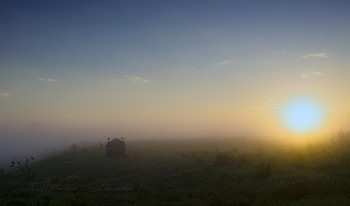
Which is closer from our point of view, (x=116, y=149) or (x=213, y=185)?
(x=213, y=185)

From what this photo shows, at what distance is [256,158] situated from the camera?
627 inches

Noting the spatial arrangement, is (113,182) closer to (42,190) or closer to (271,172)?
(42,190)

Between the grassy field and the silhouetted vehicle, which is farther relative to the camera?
the silhouetted vehicle

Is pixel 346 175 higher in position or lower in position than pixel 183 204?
higher

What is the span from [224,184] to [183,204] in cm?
279

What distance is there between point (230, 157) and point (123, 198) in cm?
886

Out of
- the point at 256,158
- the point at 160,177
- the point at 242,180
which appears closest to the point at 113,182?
the point at 160,177

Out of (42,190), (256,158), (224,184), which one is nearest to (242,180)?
(224,184)

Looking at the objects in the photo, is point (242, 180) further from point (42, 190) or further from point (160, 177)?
point (42, 190)

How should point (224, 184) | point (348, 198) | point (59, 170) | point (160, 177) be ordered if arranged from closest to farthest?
point (348, 198), point (224, 184), point (160, 177), point (59, 170)

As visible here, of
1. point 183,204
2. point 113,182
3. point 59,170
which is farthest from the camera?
point 59,170

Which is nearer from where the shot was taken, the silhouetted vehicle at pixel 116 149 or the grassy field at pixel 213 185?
the grassy field at pixel 213 185

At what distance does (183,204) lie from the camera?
9406 mm

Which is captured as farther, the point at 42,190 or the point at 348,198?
the point at 42,190
